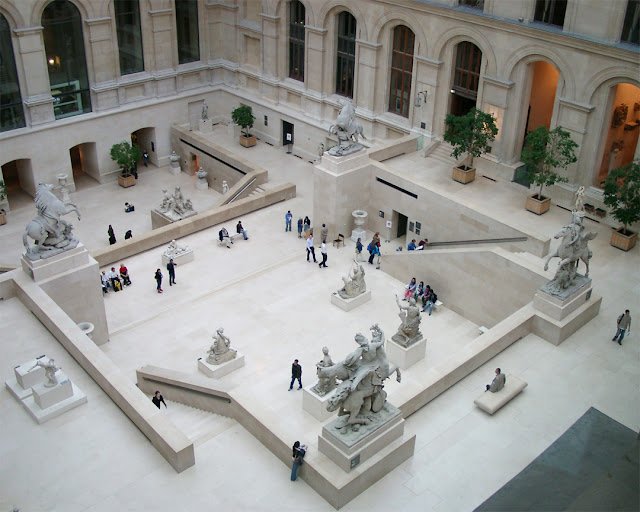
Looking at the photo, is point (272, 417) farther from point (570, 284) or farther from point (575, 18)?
point (575, 18)

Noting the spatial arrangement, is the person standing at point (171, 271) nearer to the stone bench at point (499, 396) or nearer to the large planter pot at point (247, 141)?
the large planter pot at point (247, 141)

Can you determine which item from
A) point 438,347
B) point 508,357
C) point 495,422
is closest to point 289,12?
point 438,347

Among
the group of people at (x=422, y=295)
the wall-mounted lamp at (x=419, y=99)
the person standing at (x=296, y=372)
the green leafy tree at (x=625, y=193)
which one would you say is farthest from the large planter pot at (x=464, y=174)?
the person standing at (x=296, y=372)

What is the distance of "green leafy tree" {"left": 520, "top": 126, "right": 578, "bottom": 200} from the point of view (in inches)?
1133

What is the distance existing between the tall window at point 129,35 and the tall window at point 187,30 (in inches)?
108

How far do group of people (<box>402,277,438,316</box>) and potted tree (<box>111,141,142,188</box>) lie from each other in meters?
18.0

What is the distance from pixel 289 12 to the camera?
3953 centimetres

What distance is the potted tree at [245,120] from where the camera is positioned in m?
41.7

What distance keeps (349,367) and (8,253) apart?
2278 centimetres

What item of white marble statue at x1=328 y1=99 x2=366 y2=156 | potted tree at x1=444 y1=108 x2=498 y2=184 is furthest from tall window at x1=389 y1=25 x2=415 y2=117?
white marble statue at x1=328 y1=99 x2=366 y2=156

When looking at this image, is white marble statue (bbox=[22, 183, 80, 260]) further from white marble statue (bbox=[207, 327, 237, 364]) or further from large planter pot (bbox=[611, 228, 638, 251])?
large planter pot (bbox=[611, 228, 638, 251])

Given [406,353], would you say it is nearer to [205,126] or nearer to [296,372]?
[296,372]

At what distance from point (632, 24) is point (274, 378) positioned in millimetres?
17499

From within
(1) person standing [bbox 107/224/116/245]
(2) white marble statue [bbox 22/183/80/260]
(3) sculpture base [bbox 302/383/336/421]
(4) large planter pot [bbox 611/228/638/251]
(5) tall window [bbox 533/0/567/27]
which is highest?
(5) tall window [bbox 533/0/567/27]
